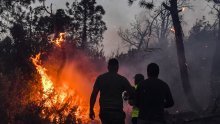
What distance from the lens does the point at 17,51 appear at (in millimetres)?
31594

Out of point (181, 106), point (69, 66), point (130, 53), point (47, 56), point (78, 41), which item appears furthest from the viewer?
point (78, 41)

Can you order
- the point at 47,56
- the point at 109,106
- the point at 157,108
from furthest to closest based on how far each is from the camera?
the point at 47,56, the point at 109,106, the point at 157,108

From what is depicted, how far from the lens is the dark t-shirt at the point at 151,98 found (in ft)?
23.4

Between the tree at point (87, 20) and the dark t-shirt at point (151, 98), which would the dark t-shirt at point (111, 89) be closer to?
the dark t-shirt at point (151, 98)

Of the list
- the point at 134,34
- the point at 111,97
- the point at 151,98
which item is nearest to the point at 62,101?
the point at 111,97

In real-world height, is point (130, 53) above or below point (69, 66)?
above

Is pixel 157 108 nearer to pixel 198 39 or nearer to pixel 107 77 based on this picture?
pixel 107 77

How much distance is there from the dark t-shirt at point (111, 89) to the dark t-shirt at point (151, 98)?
860 millimetres

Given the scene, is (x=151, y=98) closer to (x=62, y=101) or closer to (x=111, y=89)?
(x=111, y=89)

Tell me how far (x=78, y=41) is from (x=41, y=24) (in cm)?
361

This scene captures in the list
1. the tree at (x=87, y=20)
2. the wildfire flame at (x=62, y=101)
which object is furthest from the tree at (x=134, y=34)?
the wildfire flame at (x=62, y=101)

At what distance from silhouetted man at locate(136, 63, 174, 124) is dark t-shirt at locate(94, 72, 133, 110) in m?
0.86

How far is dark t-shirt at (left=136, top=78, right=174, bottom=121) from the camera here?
713 cm

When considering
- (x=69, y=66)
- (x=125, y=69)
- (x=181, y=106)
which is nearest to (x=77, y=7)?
(x=125, y=69)
